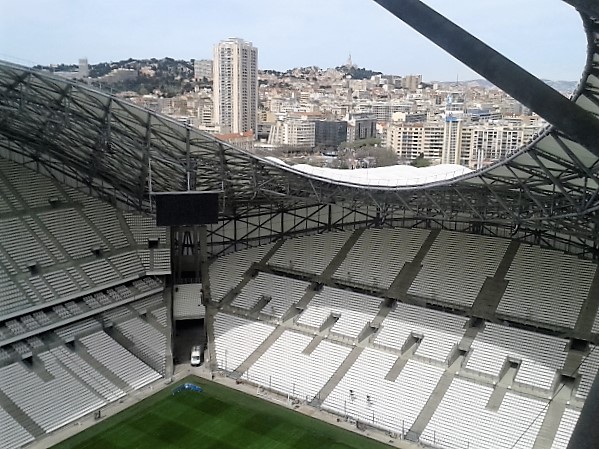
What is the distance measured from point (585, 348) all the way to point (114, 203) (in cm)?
2307

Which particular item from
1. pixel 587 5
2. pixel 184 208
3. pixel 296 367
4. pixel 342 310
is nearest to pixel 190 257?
pixel 184 208

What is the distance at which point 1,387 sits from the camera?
72.3ft

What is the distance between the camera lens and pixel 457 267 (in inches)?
1115

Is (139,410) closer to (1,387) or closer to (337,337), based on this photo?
(1,387)

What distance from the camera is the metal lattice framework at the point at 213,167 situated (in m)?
18.2

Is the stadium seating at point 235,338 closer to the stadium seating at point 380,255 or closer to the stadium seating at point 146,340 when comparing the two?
the stadium seating at point 146,340

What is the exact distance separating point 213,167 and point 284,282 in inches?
313

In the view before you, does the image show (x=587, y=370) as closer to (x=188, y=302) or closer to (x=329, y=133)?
(x=188, y=302)

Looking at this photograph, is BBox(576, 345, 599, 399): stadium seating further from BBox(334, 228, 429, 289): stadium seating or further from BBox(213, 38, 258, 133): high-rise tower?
BBox(213, 38, 258, 133): high-rise tower

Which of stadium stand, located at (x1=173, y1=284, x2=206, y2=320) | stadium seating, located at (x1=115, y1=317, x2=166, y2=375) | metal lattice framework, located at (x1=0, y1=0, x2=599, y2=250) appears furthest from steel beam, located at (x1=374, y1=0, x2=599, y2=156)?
stadium stand, located at (x1=173, y1=284, x2=206, y2=320)

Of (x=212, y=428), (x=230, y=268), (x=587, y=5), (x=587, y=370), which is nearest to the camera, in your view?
(x=587, y=5)

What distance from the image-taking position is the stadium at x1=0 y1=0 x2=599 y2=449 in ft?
70.2

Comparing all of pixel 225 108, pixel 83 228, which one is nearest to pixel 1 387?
pixel 83 228

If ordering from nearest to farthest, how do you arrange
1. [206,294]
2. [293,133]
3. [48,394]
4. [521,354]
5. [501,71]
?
[501,71], [48,394], [521,354], [206,294], [293,133]
